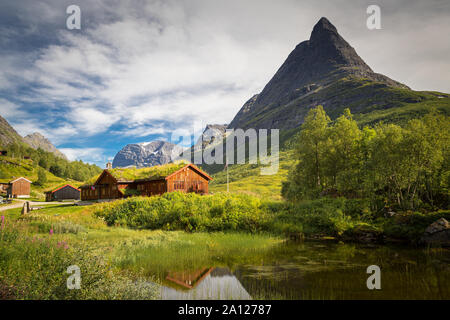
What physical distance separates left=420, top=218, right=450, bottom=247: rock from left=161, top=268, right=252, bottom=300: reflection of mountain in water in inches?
627

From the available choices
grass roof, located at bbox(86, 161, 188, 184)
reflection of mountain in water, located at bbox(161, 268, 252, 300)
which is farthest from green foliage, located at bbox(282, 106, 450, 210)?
reflection of mountain in water, located at bbox(161, 268, 252, 300)

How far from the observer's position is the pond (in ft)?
32.7

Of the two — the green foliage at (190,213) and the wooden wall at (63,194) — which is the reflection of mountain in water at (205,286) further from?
the wooden wall at (63,194)

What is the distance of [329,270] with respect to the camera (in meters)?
13.2

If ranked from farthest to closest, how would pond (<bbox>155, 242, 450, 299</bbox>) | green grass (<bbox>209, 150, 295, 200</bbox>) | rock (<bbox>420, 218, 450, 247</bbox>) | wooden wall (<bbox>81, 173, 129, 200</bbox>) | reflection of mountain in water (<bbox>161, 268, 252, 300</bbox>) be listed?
1. green grass (<bbox>209, 150, 295, 200</bbox>)
2. wooden wall (<bbox>81, 173, 129, 200</bbox>)
3. rock (<bbox>420, 218, 450, 247</bbox>)
4. pond (<bbox>155, 242, 450, 299</bbox>)
5. reflection of mountain in water (<bbox>161, 268, 252, 300</bbox>)

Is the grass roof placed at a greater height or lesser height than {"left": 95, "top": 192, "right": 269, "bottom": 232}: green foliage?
greater

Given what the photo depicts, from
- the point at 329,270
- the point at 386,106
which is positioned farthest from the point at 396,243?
the point at 386,106

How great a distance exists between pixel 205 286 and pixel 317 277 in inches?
203

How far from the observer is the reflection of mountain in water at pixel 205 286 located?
976 cm

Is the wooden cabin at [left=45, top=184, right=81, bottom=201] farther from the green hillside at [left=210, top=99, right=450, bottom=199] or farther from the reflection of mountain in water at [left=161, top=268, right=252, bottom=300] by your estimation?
the reflection of mountain in water at [left=161, top=268, right=252, bottom=300]

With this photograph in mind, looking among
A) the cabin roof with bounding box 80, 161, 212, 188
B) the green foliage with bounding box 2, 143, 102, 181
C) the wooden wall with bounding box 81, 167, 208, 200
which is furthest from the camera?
the green foliage with bounding box 2, 143, 102, 181

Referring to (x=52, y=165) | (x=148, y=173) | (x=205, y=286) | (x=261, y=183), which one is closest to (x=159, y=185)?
(x=148, y=173)

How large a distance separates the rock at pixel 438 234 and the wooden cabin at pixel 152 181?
105ft
